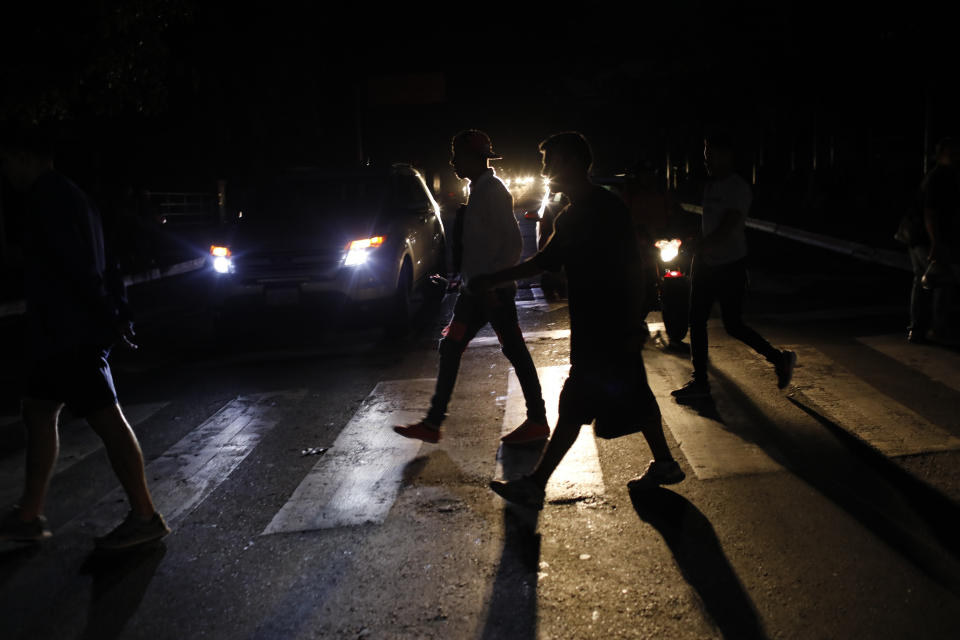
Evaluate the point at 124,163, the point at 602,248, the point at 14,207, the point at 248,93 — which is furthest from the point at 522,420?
the point at 124,163

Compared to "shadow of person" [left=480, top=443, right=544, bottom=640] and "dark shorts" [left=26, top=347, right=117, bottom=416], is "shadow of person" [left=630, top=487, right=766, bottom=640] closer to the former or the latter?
"shadow of person" [left=480, top=443, right=544, bottom=640]

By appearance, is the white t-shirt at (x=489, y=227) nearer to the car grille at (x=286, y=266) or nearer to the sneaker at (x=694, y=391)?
the sneaker at (x=694, y=391)

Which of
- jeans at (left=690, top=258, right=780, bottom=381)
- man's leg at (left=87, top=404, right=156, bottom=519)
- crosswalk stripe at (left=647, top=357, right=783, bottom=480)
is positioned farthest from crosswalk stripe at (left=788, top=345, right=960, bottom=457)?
man's leg at (left=87, top=404, right=156, bottom=519)

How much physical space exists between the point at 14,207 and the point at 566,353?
57.8 feet

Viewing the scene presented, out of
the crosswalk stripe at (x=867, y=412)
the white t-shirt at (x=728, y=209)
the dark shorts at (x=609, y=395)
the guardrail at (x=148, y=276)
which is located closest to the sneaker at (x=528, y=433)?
the dark shorts at (x=609, y=395)

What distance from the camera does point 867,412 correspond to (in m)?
5.71

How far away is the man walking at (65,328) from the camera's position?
399 centimetres

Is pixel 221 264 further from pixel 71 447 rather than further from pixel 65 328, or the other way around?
pixel 65 328

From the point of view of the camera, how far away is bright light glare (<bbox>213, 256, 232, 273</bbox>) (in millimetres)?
9953

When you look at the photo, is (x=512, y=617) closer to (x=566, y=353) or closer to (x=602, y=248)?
(x=602, y=248)

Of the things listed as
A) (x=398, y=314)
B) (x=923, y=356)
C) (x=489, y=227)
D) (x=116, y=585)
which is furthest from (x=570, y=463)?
(x=398, y=314)

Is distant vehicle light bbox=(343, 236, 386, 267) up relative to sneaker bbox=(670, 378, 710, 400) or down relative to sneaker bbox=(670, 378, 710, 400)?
up

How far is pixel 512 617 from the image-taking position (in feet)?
10.8

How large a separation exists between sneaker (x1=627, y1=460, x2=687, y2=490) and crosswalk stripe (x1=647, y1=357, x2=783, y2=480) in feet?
0.99
